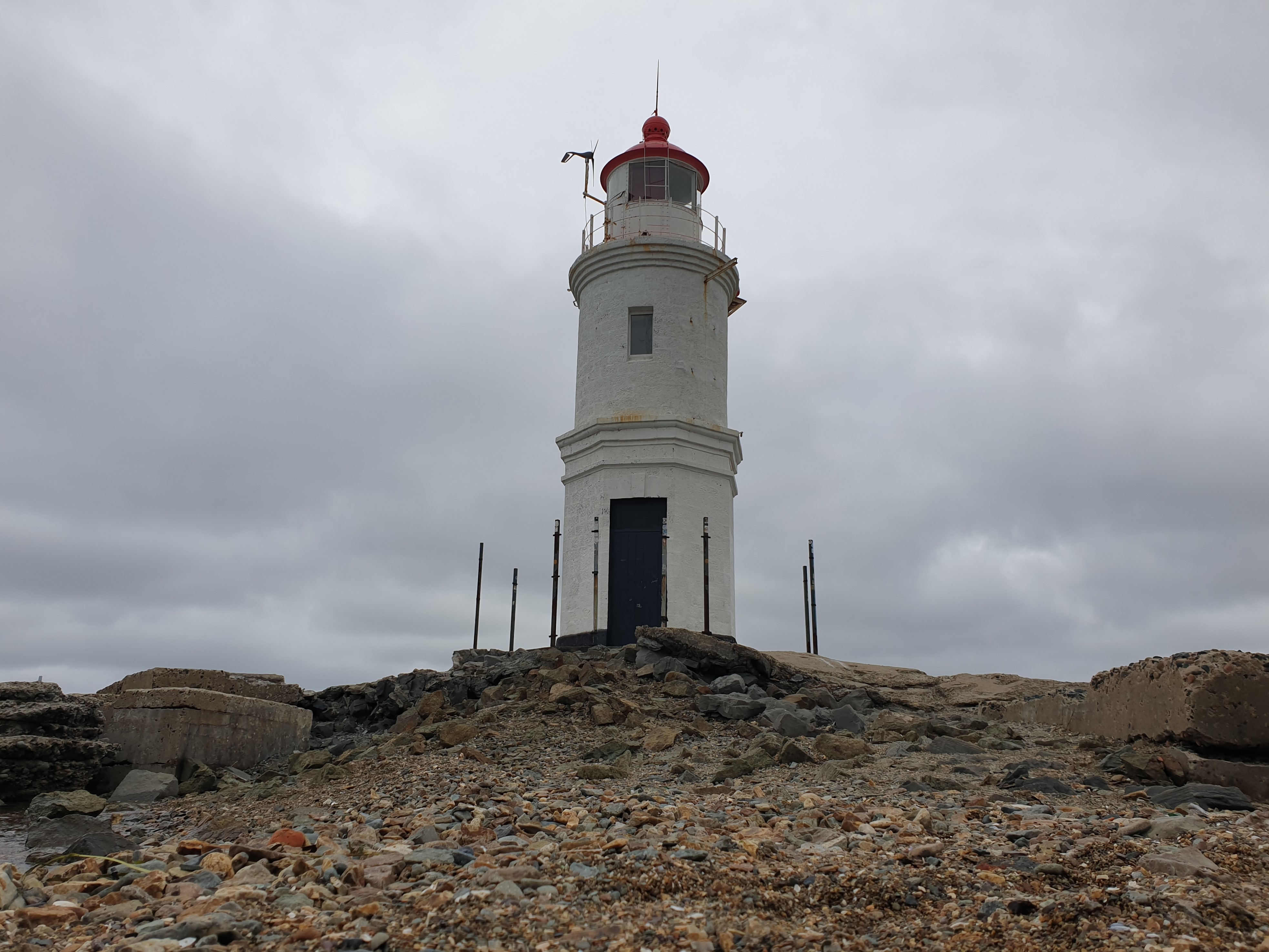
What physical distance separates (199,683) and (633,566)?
7.17 metres

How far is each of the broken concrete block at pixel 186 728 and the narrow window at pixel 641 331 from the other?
902cm

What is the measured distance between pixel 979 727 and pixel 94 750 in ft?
29.2

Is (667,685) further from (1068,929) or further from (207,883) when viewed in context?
(1068,929)

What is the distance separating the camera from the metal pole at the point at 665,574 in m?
15.4

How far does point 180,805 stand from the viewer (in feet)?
28.6

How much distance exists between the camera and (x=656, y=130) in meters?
18.8

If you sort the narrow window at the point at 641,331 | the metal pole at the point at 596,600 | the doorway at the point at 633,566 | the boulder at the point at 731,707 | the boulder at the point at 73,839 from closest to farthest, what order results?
the boulder at the point at 73,839
the boulder at the point at 731,707
the metal pole at the point at 596,600
the doorway at the point at 633,566
the narrow window at the point at 641,331

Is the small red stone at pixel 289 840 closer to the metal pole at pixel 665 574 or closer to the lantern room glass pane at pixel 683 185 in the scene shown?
the metal pole at pixel 665 574

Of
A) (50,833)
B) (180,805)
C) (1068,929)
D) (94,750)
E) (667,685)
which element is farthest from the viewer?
(667,685)

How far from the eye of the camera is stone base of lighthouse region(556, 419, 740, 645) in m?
15.9

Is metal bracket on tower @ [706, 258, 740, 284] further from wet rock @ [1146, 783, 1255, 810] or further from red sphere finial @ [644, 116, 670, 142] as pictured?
wet rock @ [1146, 783, 1255, 810]

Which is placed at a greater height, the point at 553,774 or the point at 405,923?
the point at 553,774

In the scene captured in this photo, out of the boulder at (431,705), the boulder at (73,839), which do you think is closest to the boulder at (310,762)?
the boulder at (431,705)

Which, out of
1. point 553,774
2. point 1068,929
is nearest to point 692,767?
point 553,774
